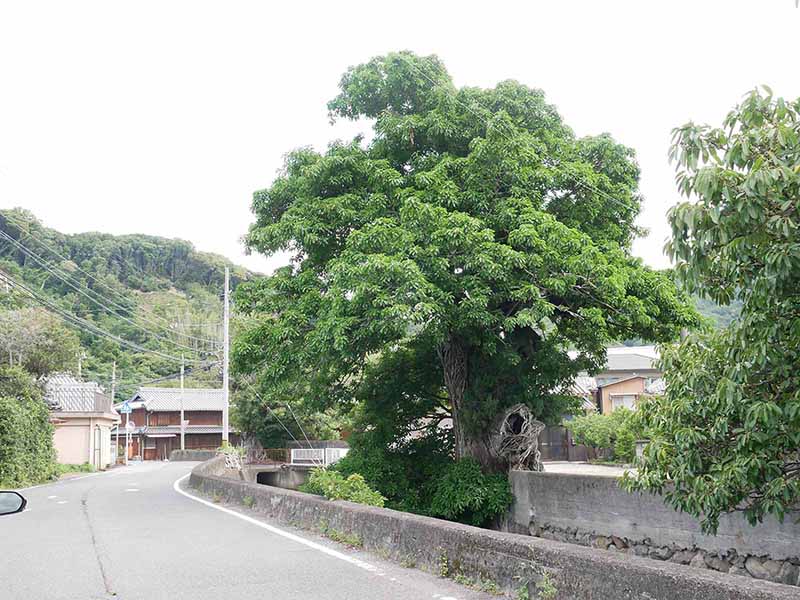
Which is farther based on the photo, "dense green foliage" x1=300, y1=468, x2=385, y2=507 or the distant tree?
the distant tree

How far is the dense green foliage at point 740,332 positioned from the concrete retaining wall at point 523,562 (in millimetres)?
1273

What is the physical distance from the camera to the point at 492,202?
47.7 ft

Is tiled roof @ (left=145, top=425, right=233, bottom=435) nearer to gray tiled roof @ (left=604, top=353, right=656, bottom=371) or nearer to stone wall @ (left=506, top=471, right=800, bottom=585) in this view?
gray tiled roof @ (left=604, top=353, right=656, bottom=371)

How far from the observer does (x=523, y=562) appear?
6551 millimetres

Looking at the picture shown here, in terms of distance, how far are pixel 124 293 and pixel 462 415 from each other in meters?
86.5

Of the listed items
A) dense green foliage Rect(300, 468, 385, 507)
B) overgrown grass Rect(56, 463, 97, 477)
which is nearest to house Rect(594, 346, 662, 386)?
overgrown grass Rect(56, 463, 97, 477)

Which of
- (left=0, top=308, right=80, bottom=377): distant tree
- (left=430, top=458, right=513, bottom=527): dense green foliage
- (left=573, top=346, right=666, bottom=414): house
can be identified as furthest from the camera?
(left=573, top=346, right=666, bottom=414): house

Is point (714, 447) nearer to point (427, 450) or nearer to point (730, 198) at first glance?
point (730, 198)

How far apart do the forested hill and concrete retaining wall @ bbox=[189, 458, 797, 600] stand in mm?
32444

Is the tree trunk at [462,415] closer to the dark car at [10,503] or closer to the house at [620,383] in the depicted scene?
the dark car at [10,503]

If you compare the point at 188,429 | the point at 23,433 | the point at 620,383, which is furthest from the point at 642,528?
the point at 188,429

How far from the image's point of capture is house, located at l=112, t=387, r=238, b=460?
72.1m

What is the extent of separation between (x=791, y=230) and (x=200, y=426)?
73.3 meters

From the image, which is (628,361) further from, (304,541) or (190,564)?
(190,564)
